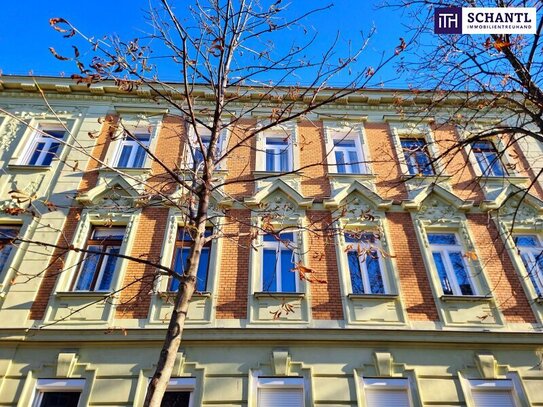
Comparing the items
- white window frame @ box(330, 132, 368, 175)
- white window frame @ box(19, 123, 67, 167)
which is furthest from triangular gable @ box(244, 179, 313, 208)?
white window frame @ box(19, 123, 67, 167)

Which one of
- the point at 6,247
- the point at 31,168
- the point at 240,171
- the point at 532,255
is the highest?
the point at 240,171

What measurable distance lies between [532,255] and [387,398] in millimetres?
5187

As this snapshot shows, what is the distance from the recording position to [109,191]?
9.94 metres

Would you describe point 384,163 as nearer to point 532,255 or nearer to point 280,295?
point 532,255

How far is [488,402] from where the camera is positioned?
23.1ft

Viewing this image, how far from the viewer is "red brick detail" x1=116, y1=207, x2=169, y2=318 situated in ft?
25.8

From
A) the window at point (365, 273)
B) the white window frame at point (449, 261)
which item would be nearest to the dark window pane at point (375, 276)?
the window at point (365, 273)

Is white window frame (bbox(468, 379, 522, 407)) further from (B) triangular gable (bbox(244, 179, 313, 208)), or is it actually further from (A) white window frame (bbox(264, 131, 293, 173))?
(A) white window frame (bbox(264, 131, 293, 173))

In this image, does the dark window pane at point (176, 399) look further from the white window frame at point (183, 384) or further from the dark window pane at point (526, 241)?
the dark window pane at point (526, 241)

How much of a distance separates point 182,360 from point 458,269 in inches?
250

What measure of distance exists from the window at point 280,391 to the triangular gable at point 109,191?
5.39 metres

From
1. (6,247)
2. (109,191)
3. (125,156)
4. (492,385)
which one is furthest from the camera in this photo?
(125,156)

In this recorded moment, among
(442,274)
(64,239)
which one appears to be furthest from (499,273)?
(64,239)

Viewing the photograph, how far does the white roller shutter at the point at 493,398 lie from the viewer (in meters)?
7.01
